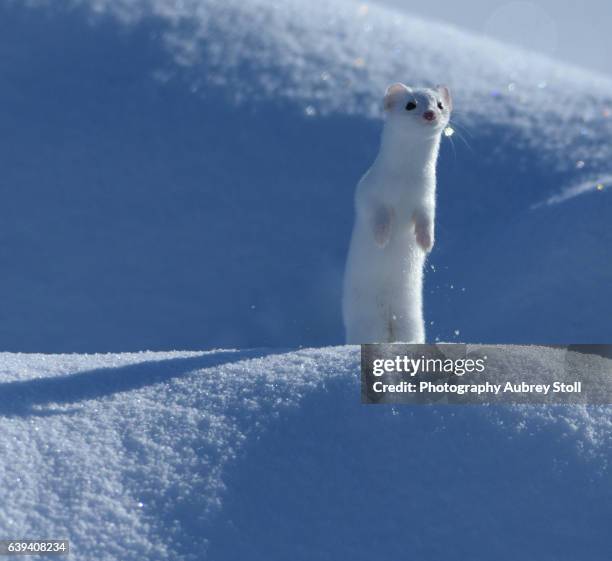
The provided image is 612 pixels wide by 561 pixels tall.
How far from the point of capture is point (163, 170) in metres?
6.38

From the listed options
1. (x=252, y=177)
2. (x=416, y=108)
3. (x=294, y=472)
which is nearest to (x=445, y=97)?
(x=416, y=108)

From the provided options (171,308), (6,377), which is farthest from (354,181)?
(6,377)

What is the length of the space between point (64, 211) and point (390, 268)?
3152 mm

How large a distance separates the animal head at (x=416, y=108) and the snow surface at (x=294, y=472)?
133cm

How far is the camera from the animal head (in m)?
3.62

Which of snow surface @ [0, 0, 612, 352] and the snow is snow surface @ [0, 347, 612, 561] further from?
snow surface @ [0, 0, 612, 352]

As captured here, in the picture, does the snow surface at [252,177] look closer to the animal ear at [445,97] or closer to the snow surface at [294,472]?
the animal ear at [445,97]

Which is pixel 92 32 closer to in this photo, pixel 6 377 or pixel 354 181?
pixel 354 181

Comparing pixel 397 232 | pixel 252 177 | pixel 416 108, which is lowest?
pixel 397 232

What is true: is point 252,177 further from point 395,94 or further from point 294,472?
point 294,472

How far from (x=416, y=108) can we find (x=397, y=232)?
1.64ft

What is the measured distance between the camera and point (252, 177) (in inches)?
250

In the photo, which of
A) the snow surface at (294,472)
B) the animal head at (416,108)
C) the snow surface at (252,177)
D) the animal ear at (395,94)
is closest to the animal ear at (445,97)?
the animal head at (416,108)

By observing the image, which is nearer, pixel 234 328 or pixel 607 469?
pixel 607 469
